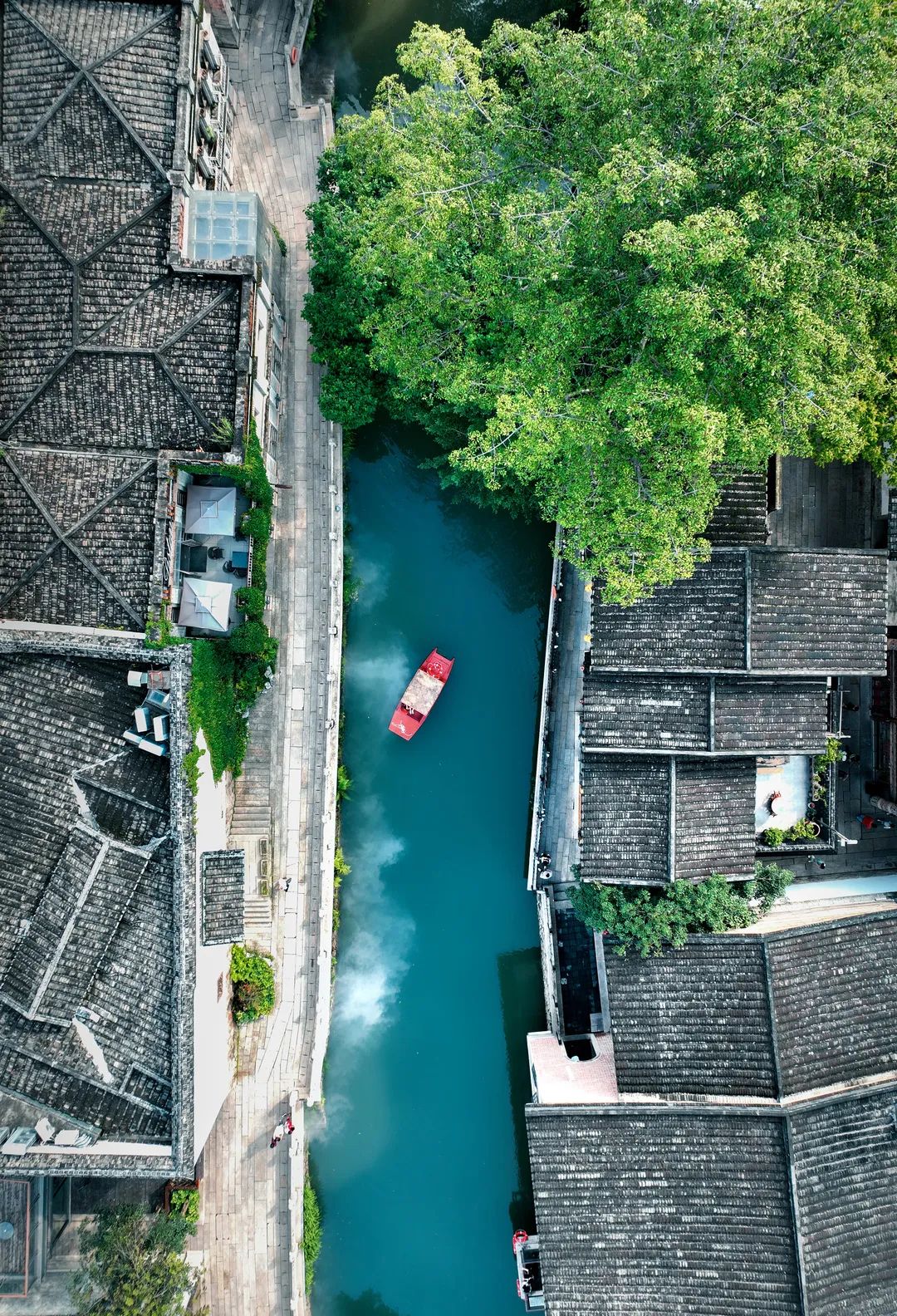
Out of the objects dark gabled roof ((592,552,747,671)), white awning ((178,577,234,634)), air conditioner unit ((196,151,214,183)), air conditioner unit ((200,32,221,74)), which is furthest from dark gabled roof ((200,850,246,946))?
air conditioner unit ((200,32,221,74))

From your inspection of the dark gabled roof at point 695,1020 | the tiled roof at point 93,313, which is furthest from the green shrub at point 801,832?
the tiled roof at point 93,313

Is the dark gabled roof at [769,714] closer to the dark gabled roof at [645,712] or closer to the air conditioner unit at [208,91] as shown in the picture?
the dark gabled roof at [645,712]

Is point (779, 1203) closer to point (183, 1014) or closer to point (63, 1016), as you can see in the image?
point (183, 1014)

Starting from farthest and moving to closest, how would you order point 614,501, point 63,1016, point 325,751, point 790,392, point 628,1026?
point 325,751 → point 628,1026 → point 63,1016 → point 614,501 → point 790,392

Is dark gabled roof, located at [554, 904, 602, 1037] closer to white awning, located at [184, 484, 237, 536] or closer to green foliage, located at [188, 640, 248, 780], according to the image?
green foliage, located at [188, 640, 248, 780]

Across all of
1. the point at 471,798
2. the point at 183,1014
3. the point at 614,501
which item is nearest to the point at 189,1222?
the point at 183,1014

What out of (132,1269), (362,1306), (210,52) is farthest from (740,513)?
(362,1306)
